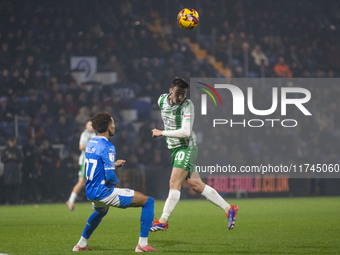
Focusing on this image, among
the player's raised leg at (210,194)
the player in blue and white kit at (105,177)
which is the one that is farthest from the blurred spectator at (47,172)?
the player in blue and white kit at (105,177)

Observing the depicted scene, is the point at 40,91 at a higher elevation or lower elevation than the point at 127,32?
lower

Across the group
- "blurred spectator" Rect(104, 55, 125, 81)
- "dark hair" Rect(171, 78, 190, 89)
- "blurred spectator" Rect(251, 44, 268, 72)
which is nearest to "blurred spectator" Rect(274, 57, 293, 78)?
"blurred spectator" Rect(251, 44, 268, 72)

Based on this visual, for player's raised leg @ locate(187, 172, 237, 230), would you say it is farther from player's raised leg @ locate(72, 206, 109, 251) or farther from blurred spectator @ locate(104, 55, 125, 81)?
blurred spectator @ locate(104, 55, 125, 81)

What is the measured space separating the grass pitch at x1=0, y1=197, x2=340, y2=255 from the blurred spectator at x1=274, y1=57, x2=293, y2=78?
31.2 ft

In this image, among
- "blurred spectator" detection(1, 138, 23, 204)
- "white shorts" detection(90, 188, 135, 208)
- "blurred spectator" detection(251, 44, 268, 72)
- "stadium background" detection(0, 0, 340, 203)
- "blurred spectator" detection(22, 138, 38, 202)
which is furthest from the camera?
"blurred spectator" detection(251, 44, 268, 72)

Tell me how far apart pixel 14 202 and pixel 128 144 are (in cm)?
414

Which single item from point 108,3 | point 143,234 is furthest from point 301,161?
point 143,234

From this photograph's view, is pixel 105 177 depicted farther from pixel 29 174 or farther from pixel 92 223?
pixel 29 174

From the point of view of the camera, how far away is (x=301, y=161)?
951 inches

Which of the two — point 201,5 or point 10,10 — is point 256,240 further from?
point 201,5

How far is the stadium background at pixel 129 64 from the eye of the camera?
20.9 m

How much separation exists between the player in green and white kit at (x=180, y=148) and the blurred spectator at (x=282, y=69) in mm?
15831

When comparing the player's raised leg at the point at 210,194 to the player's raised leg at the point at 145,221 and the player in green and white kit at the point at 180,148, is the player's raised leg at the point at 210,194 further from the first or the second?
the player's raised leg at the point at 145,221

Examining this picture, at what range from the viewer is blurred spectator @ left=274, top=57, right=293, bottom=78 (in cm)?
2583
